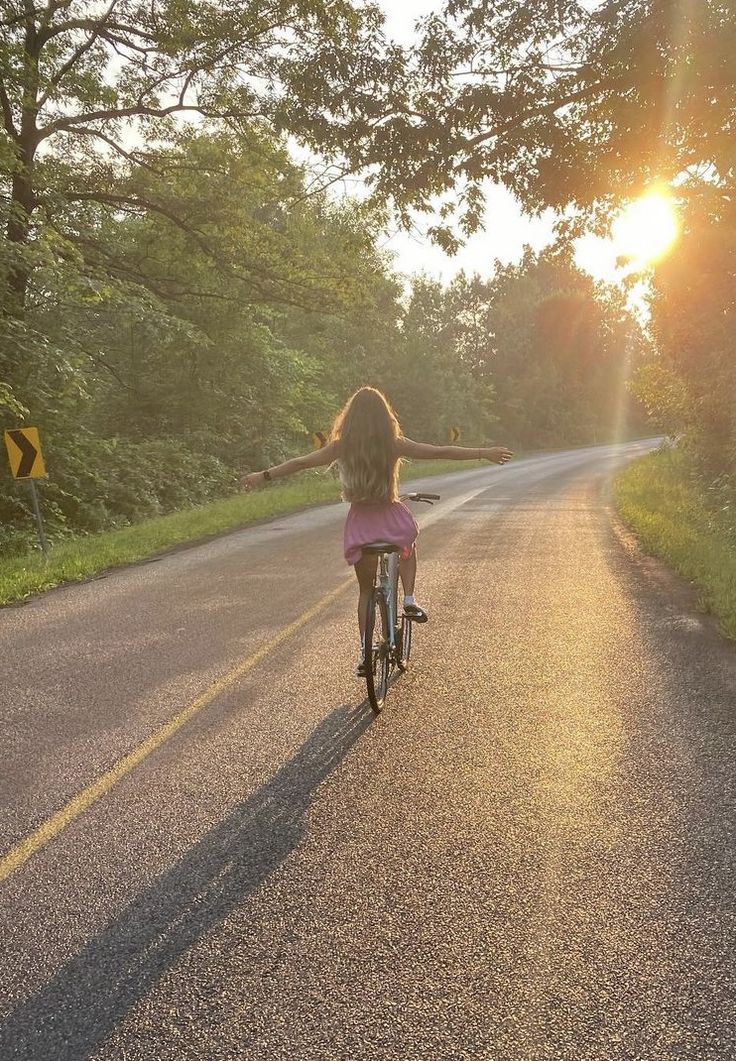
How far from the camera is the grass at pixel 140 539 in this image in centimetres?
1035

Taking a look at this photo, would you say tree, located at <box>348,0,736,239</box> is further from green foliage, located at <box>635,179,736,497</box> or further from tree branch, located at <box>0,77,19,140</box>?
tree branch, located at <box>0,77,19,140</box>

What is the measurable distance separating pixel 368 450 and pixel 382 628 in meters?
1.23

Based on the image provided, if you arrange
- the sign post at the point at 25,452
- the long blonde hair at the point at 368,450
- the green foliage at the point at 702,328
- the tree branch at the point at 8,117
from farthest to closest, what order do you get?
the tree branch at the point at 8,117
the green foliage at the point at 702,328
the sign post at the point at 25,452
the long blonde hair at the point at 368,450

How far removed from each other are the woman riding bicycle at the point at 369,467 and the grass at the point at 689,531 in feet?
11.1

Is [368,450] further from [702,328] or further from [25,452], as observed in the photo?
[702,328]

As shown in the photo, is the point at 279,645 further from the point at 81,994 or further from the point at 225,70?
the point at 225,70

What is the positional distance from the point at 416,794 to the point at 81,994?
5.94 feet

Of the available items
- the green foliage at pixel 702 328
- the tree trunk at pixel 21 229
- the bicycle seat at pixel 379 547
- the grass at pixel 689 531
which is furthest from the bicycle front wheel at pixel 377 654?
the green foliage at pixel 702 328

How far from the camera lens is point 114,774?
4191 millimetres

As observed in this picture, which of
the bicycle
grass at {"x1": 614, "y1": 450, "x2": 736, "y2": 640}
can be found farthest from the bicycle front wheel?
grass at {"x1": 614, "y1": 450, "x2": 736, "y2": 640}

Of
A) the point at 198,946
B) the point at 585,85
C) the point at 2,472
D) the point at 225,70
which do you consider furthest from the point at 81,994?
the point at 225,70

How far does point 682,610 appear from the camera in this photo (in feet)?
25.4

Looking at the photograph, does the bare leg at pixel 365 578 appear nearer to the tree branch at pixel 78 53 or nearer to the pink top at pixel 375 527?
the pink top at pixel 375 527

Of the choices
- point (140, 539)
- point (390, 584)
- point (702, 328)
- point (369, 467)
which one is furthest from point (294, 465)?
point (702, 328)
